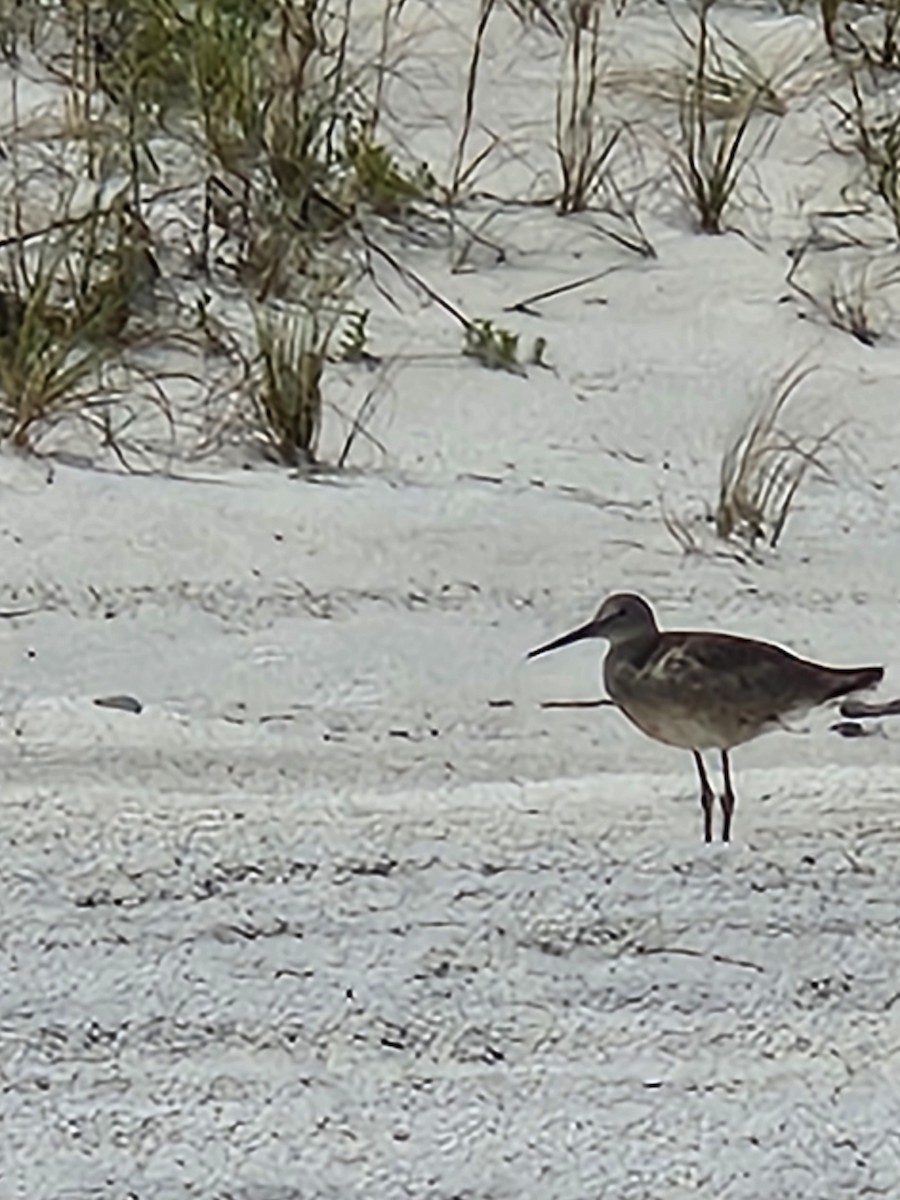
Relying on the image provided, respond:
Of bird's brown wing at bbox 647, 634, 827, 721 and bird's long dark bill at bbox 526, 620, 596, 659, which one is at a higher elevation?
bird's brown wing at bbox 647, 634, 827, 721

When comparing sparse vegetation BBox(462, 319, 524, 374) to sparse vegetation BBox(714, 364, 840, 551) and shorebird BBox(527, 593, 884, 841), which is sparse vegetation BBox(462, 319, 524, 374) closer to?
sparse vegetation BBox(714, 364, 840, 551)

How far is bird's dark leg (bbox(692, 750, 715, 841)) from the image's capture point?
3.09 m

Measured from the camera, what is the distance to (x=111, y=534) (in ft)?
13.4

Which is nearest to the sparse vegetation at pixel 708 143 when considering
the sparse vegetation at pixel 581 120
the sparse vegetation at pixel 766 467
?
the sparse vegetation at pixel 581 120

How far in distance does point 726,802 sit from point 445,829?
335 millimetres

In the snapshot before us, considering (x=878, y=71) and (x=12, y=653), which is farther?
(x=878, y=71)

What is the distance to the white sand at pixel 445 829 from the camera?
8.43 ft

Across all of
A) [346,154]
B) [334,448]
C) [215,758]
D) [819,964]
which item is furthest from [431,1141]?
[346,154]

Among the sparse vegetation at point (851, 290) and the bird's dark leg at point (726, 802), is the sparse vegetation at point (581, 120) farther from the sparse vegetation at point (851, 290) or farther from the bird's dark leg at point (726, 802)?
the bird's dark leg at point (726, 802)

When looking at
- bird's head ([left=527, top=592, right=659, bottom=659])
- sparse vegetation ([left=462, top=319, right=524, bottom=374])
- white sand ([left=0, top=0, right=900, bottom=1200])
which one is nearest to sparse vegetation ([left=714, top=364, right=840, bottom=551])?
white sand ([left=0, top=0, right=900, bottom=1200])

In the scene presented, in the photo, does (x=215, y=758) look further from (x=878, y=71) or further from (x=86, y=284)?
(x=878, y=71)

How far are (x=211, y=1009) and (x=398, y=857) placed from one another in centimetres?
38

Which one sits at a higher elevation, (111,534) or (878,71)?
(878,71)

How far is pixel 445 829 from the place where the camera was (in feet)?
10.2
